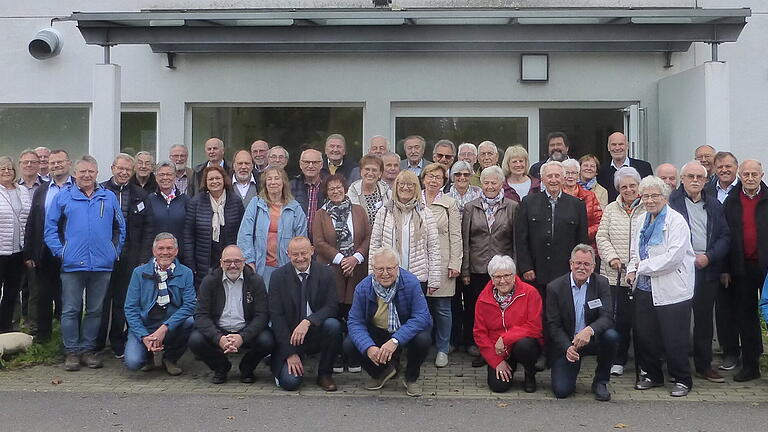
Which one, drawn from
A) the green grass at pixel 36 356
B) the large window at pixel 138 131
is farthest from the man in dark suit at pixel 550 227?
the large window at pixel 138 131

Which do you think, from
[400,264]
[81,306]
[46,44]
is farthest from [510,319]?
[46,44]

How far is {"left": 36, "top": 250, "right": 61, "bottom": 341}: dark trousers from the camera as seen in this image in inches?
332

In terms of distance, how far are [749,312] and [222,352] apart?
460 cm

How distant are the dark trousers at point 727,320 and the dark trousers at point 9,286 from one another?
6694 millimetres

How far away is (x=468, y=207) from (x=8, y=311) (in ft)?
15.4

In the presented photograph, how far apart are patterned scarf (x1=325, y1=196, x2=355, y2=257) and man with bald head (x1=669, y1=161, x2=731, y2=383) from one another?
113 inches

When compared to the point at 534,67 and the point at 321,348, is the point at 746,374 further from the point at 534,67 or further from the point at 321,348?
the point at 534,67

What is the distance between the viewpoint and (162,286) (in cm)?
755

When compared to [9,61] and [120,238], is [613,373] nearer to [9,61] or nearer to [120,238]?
[120,238]

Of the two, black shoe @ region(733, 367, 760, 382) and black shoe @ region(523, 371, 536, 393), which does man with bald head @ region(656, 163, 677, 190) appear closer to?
A: black shoe @ region(733, 367, 760, 382)

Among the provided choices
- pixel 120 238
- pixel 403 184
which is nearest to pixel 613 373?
pixel 403 184

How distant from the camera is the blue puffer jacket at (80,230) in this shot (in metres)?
7.76

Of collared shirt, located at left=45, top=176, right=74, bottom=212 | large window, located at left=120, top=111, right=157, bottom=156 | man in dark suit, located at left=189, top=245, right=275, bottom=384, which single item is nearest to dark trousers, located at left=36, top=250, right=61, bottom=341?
collared shirt, located at left=45, top=176, right=74, bottom=212

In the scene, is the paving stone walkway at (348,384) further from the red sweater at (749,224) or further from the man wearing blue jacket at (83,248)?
the red sweater at (749,224)
